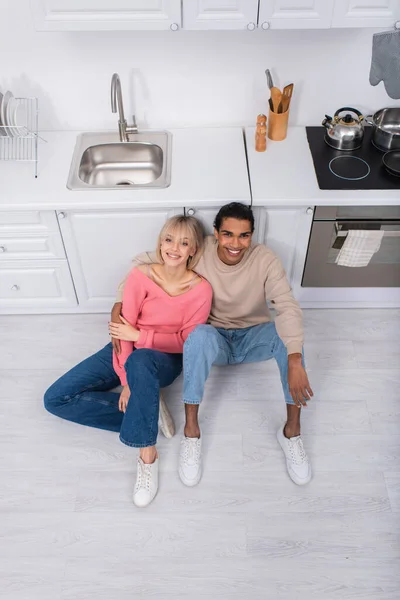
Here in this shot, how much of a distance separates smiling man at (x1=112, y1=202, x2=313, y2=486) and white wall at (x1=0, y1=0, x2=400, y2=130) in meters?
0.68

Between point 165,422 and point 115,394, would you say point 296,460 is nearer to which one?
point 165,422

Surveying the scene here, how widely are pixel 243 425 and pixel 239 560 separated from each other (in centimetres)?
56

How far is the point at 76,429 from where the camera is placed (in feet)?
7.61

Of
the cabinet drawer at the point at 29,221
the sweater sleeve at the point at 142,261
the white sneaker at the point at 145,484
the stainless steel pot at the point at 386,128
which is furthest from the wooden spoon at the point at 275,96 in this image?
the white sneaker at the point at 145,484

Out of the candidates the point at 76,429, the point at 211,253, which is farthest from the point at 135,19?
the point at 76,429

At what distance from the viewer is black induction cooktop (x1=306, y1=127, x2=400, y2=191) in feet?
7.39

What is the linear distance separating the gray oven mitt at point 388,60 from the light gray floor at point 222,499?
1228mm

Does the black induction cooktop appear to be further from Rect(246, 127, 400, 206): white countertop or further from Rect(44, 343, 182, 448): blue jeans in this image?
Rect(44, 343, 182, 448): blue jeans

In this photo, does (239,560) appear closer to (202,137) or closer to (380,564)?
(380,564)

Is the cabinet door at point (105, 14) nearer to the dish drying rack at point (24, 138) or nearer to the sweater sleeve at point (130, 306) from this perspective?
the dish drying rack at point (24, 138)

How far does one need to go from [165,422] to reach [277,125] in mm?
1426

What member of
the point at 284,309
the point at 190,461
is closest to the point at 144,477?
the point at 190,461

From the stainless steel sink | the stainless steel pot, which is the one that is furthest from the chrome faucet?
the stainless steel pot

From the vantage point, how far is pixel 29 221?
2.30 metres
